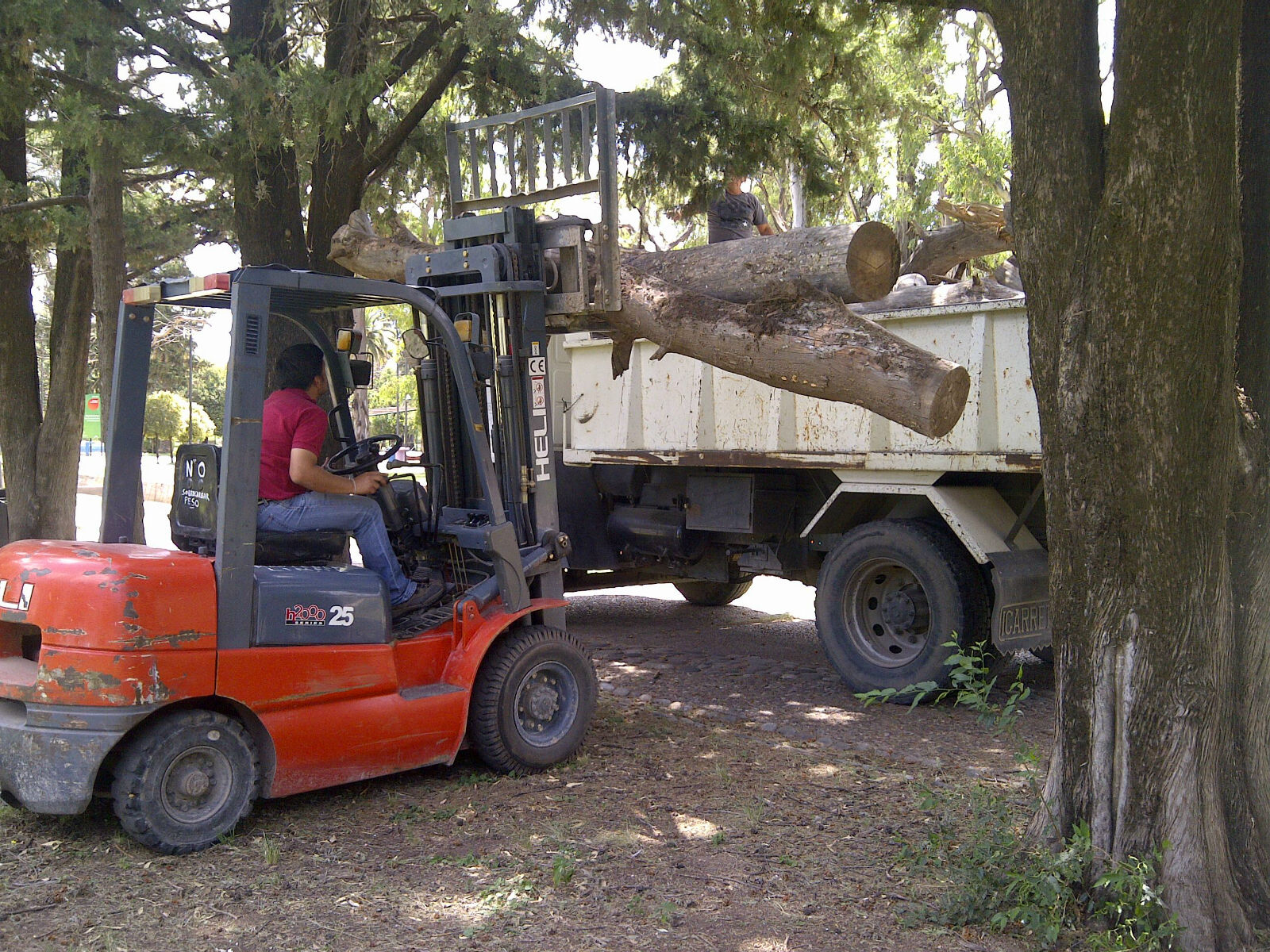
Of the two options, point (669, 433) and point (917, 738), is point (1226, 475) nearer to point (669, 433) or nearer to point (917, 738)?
point (917, 738)

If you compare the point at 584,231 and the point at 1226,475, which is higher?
the point at 584,231

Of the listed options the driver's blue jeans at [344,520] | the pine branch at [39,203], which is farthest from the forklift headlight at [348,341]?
the pine branch at [39,203]

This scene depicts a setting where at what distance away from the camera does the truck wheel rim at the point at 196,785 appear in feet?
15.1

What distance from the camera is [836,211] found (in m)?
13.1

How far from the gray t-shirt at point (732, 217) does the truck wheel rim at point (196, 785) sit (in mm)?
6440

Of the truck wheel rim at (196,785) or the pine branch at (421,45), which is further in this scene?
the pine branch at (421,45)

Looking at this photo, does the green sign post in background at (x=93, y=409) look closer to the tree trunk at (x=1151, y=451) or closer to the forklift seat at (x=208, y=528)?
the forklift seat at (x=208, y=528)

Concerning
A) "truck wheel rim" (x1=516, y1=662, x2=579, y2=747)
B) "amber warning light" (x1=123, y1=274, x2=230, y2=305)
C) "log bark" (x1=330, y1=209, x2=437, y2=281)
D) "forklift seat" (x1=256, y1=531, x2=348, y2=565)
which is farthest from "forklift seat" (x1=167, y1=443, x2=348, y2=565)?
"log bark" (x1=330, y1=209, x2=437, y2=281)

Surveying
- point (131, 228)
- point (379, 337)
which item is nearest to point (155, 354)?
point (379, 337)

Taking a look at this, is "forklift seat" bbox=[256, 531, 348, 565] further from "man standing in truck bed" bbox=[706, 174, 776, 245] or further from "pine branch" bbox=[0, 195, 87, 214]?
"pine branch" bbox=[0, 195, 87, 214]

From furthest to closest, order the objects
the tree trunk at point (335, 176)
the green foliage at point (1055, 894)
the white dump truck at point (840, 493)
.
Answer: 1. the tree trunk at point (335, 176)
2. the white dump truck at point (840, 493)
3. the green foliage at point (1055, 894)

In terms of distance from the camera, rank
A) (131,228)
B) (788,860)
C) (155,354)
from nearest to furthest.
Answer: (788,860) < (131,228) < (155,354)

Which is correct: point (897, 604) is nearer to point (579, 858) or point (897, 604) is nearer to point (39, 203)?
point (579, 858)

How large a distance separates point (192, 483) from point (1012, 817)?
12.2ft
